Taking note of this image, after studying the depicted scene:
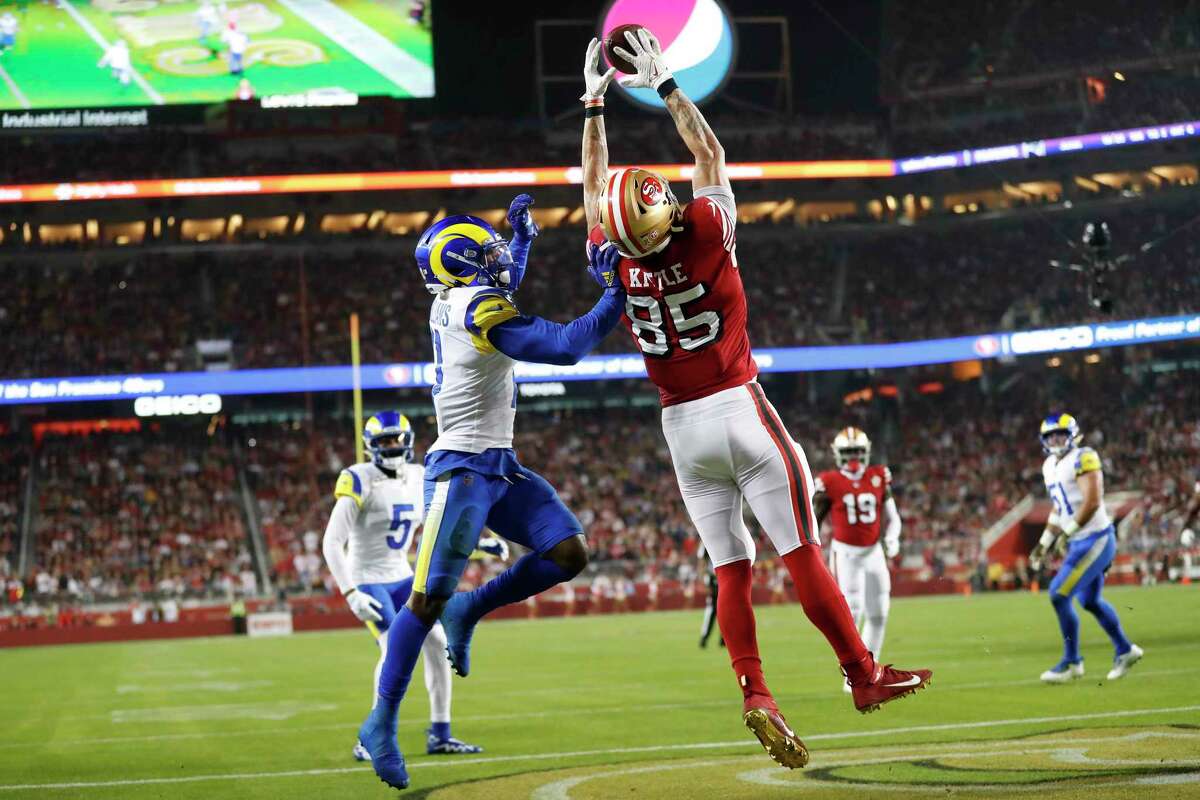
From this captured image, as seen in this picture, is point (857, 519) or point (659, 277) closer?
point (659, 277)

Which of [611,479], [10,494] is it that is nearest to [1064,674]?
[611,479]

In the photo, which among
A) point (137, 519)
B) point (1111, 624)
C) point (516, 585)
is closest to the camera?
point (516, 585)

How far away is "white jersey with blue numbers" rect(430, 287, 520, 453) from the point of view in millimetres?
7246

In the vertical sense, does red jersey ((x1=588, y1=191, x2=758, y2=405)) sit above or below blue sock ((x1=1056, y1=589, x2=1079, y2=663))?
above

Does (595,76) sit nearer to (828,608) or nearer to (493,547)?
(828,608)

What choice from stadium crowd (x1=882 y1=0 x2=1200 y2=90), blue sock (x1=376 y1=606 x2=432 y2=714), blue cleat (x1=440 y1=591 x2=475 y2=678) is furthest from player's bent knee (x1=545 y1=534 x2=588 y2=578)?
stadium crowd (x1=882 y1=0 x2=1200 y2=90)

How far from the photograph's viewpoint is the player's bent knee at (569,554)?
726cm

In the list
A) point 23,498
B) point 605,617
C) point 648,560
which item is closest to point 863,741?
point 605,617

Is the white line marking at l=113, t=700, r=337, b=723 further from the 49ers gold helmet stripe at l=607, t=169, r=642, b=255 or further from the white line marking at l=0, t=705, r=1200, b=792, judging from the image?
the 49ers gold helmet stripe at l=607, t=169, r=642, b=255

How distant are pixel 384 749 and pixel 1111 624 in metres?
7.54

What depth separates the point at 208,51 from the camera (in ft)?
129

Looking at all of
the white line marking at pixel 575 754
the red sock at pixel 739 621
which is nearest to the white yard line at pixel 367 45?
the white line marking at pixel 575 754

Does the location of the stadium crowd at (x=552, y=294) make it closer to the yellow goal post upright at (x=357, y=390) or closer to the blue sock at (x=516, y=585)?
the yellow goal post upright at (x=357, y=390)

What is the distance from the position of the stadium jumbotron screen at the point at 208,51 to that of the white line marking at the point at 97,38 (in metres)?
0.03
